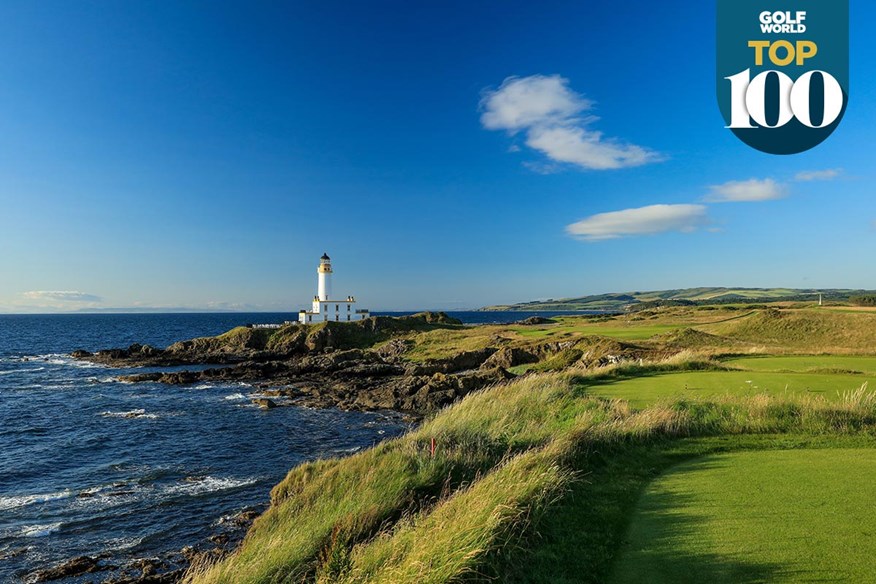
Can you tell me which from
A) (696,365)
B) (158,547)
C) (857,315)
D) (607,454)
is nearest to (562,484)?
(607,454)

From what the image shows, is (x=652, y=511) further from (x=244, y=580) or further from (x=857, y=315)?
(x=857, y=315)

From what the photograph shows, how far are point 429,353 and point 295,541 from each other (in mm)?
41138

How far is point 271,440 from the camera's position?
21906 millimetres

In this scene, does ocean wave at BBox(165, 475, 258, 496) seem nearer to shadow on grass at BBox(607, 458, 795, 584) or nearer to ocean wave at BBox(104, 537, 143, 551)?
ocean wave at BBox(104, 537, 143, 551)

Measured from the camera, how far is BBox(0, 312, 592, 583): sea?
12.2 meters

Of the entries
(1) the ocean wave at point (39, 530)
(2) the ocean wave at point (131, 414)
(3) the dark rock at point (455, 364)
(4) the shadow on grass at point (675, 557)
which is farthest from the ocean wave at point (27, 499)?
(3) the dark rock at point (455, 364)

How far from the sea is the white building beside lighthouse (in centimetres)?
3732

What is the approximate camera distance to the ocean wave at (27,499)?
14.8 metres

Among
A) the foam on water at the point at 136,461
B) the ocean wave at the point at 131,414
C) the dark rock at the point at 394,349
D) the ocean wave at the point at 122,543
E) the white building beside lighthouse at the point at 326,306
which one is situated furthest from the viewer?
the white building beside lighthouse at the point at 326,306

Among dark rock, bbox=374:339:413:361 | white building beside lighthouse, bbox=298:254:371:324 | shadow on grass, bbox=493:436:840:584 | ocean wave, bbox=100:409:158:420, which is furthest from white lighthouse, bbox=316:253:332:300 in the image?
shadow on grass, bbox=493:436:840:584

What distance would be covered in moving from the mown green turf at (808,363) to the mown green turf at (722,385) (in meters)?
1.64

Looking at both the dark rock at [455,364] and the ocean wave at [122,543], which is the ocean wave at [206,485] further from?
the dark rock at [455,364]

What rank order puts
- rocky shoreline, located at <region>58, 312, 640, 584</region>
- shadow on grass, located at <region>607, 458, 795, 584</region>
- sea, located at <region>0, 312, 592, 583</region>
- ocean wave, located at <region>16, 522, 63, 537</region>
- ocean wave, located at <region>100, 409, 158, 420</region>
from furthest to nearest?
1. ocean wave, located at <region>100, 409, 158, 420</region>
2. ocean wave, located at <region>16, 522, 63, 537</region>
3. sea, located at <region>0, 312, 592, 583</region>
4. rocky shoreline, located at <region>58, 312, 640, 584</region>
5. shadow on grass, located at <region>607, 458, 795, 584</region>

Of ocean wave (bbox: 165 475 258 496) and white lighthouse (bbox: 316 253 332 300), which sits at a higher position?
white lighthouse (bbox: 316 253 332 300)
